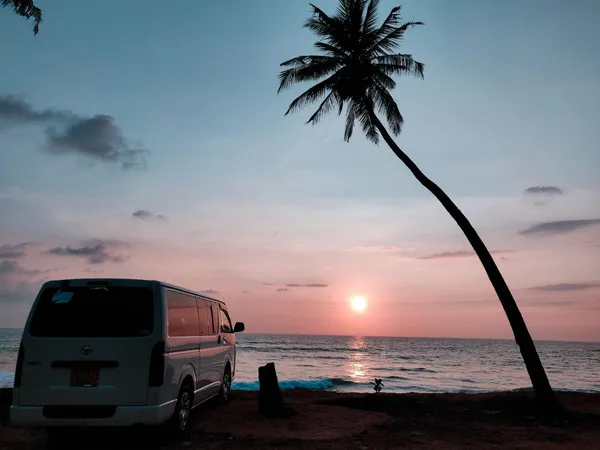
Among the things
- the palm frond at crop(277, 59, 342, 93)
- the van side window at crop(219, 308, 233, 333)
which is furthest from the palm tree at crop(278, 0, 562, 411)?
the van side window at crop(219, 308, 233, 333)

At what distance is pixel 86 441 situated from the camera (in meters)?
7.79

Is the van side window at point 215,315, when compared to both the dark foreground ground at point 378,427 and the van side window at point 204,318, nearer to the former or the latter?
the van side window at point 204,318

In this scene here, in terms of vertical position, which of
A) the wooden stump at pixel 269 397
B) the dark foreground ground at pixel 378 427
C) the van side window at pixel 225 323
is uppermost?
the van side window at pixel 225 323

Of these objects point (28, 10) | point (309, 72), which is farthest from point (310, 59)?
point (28, 10)

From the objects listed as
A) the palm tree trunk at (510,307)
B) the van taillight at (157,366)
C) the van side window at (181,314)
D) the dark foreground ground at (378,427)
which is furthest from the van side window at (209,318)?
the palm tree trunk at (510,307)

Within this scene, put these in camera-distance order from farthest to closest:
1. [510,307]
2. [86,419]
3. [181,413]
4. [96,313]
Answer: [510,307], [181,413], [96,313], [86,419]

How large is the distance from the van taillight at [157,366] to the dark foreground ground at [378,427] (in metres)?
1.43

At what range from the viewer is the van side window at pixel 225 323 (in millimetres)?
11328

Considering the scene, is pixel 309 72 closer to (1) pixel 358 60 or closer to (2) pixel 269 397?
(1) pixel 358 60


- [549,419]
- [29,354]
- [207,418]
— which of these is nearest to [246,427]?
[207,418]

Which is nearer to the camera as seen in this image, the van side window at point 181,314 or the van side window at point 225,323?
the van side window at point 181,314

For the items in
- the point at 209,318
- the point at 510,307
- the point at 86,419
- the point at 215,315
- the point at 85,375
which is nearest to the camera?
the point at 86,419

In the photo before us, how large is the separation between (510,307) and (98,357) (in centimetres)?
913

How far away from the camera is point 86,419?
21.2 feet
